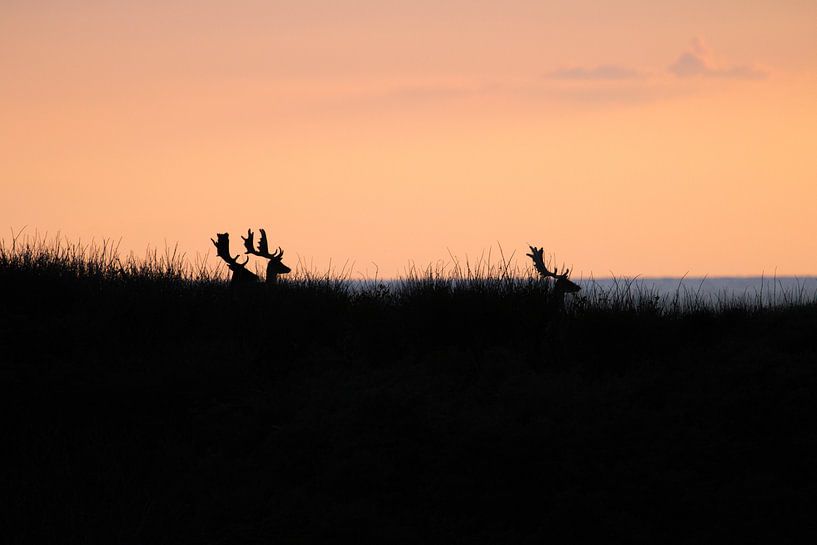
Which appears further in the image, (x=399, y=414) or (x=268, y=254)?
(x=268, y=254)

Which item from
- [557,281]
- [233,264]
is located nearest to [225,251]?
[233,264]

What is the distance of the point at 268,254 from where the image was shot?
15836mm

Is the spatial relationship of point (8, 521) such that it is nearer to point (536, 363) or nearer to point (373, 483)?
point (373, 483)

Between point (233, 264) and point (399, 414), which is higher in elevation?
point (233, 264)

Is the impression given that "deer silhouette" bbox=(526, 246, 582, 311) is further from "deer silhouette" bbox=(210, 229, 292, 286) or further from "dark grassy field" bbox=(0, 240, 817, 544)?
"deer silhouette" bbox=(210, 229, 292, 286)

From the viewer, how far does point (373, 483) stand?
10.4 m

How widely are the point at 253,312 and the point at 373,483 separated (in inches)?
207

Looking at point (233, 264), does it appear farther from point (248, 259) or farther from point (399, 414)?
point (399, 414)

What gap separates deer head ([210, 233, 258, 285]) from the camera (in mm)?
15422

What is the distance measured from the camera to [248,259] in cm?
1549

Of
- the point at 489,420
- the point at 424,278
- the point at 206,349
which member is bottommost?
the point at 489,420

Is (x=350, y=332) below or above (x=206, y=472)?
above

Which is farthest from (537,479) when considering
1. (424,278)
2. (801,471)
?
(424,278)

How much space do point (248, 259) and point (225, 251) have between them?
0.39 metres
